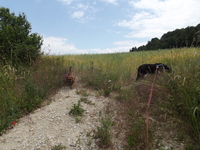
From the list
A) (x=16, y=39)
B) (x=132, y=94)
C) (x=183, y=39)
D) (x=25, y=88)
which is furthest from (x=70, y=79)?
(x=183, y=39)

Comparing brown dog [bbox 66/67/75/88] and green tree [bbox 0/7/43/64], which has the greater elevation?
green tree [bbox 0/7/43/64]

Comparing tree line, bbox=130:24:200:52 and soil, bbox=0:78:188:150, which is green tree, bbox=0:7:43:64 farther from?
tree line, bbox=130:24:200:52

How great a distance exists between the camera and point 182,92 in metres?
2.75

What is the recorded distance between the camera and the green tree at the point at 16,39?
513 cm

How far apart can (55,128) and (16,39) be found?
377 cm

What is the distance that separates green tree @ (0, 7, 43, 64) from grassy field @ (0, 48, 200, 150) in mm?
475

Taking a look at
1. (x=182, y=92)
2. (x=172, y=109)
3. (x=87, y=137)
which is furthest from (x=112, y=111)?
(x=182, y=92)

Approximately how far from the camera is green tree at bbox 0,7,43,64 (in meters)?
5.13

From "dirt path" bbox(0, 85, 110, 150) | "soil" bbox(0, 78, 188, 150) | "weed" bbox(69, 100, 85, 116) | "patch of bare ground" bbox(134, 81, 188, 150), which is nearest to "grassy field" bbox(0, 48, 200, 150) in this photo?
"patch of bare ground" bbox(134, 81, 188, 150)

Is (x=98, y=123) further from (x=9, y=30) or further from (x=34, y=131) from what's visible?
(x=9, y=30)

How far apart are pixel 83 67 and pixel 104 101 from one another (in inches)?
99.5

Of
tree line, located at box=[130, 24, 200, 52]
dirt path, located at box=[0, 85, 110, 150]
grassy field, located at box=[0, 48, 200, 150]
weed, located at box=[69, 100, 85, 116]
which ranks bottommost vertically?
dirt path, located at box=[0, 85, 110, 150]

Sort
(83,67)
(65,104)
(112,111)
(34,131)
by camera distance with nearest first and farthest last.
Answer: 1. (34,131)
2. (112,111)
3. (65,104)
4. (83,67)

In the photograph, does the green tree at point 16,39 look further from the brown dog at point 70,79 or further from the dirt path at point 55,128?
the dirt path at point 55,128
